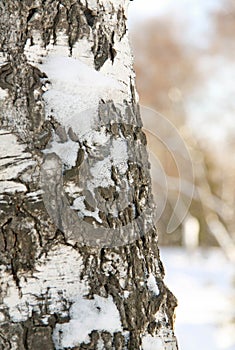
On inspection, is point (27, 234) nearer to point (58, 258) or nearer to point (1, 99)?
point (58, 258)

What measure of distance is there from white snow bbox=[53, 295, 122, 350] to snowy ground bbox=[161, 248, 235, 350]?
3904mm

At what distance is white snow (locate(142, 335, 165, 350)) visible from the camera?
3.07 ft

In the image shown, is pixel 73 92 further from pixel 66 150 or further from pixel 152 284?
pixel 152 284

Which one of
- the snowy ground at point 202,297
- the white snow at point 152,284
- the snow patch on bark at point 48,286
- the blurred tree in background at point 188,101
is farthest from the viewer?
the blurred tree in background at point 188,101

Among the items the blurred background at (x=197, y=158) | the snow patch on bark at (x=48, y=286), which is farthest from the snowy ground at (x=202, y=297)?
the snow patch on bark at (x=48, y=286)

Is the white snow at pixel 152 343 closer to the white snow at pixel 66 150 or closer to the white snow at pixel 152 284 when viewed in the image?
the white snow at pixel 152 284

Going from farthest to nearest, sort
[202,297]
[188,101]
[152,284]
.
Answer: [188,101]
[202,297]
[152,284]

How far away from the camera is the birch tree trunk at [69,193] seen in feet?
2.85

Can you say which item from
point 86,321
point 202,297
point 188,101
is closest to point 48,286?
point 86,321

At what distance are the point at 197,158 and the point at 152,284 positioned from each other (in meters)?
6.84

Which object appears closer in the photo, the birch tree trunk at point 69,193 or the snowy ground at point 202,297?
the birch tree trunk at point 69,193

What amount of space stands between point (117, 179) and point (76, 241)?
120mm

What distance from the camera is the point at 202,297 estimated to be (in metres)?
7.40

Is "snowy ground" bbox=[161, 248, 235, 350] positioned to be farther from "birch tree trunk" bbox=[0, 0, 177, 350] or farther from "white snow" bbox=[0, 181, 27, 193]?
"white snow" bbox=[0, 181, 27, 193]
